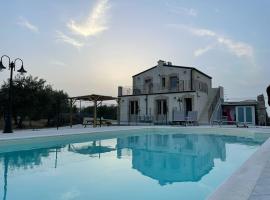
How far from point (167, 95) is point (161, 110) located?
1.69 metres

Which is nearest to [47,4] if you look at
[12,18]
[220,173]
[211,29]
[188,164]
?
[12,18]

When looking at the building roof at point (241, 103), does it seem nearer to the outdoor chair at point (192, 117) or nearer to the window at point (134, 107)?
the outdoor chair at point (192, 117)

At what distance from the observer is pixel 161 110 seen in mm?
23625

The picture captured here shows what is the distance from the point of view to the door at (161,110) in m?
23.1

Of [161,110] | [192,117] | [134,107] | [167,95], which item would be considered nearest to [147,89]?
[134,107]

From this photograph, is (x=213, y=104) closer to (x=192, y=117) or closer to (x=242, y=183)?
(x=192, y=117)

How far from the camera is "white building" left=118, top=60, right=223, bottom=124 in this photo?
22.1 metres

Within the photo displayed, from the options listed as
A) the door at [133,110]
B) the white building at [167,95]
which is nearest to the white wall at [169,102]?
the white building at [167,95]

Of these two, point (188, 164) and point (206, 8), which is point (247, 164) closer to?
point (188, 164)

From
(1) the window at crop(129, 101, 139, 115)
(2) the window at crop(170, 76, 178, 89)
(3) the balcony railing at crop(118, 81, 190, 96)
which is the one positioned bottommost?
(1) the window at crop(129, 101, 139, 115)

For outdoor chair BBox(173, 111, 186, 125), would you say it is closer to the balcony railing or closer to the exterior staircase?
the exterior staircase

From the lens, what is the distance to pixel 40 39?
1531 centimetres

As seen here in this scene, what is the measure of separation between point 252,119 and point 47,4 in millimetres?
19647

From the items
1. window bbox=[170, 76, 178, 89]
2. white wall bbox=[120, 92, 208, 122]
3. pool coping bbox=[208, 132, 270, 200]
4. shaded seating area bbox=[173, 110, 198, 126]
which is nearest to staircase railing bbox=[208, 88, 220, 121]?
white wall bbox=[120, 92, 208, 122]
